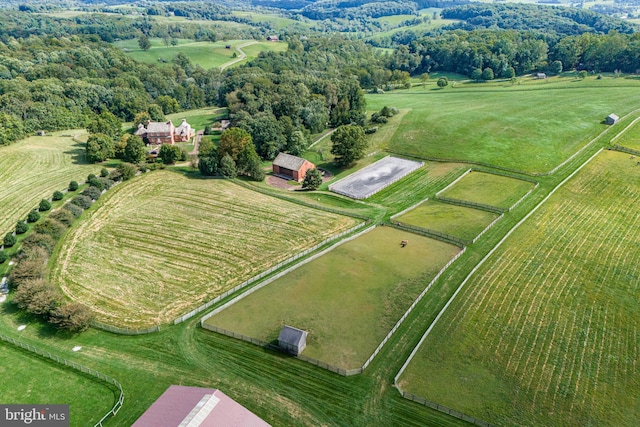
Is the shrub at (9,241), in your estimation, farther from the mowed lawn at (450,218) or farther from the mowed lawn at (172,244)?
the mowed lawn at (450,218)

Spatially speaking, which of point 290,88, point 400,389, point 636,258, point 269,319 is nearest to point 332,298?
point 269,319

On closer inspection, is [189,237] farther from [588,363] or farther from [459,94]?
[459,94]

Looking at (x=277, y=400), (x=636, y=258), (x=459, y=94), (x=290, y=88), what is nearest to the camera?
(x=277, y=400)

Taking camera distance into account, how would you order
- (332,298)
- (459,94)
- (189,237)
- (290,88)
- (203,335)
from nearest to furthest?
1. (203,335)
2. (332,298)
3. (189,237)
4. (290,88)
5. (459,94)

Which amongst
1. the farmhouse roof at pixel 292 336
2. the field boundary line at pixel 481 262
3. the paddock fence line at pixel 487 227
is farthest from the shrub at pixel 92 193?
the paddock fence line at pixel 487 227

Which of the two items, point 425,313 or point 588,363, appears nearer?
point 588,363

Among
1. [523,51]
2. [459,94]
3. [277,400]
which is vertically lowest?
[277,400]

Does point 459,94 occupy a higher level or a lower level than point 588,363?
higher
